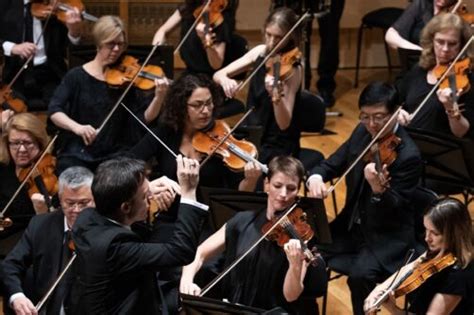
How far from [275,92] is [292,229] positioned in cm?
122

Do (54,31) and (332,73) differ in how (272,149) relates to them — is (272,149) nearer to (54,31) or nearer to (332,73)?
(54,31)

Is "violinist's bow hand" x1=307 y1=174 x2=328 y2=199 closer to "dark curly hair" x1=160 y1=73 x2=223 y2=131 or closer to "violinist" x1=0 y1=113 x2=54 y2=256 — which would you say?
"dark curly hair" x1=160 y1=73 x2=223 y2=131

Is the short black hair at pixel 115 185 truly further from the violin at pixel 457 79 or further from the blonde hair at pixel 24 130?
the violin at pixel 457 79

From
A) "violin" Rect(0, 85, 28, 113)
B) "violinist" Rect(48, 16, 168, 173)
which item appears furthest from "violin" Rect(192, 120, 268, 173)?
"violin" Rect(0, 85, 28, 113)

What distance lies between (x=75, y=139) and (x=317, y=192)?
1.38m

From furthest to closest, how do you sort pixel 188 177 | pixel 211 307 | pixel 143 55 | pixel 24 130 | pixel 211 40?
pixel 211 40
pixel 143 55
pixel 24 130
pixel 188 177
pixel 211 307

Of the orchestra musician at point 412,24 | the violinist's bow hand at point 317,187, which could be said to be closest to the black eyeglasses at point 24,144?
the violinist's bow hand at point 317,187

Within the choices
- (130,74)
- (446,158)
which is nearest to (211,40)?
(130,74)

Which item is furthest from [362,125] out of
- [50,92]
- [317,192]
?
[50,92]

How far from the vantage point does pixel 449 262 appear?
3.72 m

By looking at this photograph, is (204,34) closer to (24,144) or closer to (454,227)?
(24,144)

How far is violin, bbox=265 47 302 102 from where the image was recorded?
4.91m

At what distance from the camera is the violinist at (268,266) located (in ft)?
12.7

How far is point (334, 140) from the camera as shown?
6.51 m
